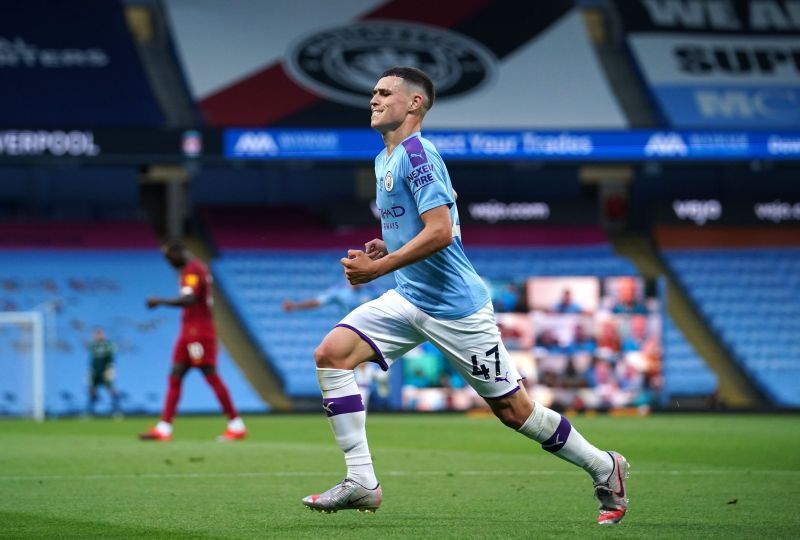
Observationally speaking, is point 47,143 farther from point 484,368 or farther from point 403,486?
point 484,368

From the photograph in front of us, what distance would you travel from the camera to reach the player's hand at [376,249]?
7086 mm

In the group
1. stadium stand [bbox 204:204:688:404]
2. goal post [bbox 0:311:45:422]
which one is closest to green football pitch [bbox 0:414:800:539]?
goal post [bbox 0:311:45:422]

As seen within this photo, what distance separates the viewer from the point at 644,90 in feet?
99.4

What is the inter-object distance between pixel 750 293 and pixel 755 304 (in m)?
0.39

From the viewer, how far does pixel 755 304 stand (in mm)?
30938

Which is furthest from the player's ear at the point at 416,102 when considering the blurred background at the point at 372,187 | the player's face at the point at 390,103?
the blurred background at the point at 372,187

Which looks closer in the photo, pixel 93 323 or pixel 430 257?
pixel 430 257

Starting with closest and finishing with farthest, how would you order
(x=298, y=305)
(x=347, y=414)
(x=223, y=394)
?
(x=347, y=414) → (x=223, y=394) → (x=298, y=305)

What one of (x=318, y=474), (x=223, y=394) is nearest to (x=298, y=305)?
(x=223, y=394)

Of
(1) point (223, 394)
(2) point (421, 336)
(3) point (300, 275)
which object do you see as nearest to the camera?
(2) point (421, 336)

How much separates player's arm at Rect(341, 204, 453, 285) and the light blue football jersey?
0.50 feet

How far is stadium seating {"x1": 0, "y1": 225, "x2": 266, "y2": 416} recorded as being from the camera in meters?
27.5

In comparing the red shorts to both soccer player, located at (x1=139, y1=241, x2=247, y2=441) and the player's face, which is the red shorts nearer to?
soccer player, located at (x1=139, y1=241, x2=247, y2=441)

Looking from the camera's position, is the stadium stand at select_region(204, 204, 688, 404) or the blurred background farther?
the stadium stand at select_region(204, 204, 688, 404)
